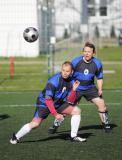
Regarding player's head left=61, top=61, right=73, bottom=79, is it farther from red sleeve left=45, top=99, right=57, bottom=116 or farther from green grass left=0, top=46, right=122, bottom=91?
green grass left=0, top=46, right=122, bottom=91

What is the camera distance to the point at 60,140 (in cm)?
1113

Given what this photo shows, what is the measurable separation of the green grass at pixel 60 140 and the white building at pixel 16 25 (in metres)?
21.9

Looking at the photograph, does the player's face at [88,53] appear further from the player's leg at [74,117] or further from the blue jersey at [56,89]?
the player's leg at [74,117]

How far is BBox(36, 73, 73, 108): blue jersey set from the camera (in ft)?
33.9

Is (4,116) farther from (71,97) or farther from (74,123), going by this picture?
(71,97)

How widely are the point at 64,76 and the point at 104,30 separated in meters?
48.6

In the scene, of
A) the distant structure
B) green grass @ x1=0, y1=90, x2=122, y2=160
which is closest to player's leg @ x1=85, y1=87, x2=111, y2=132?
green grass @ x1=0, y1=90, x2=122, y2=160

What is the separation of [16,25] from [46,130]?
26862 mm

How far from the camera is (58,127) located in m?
12.8

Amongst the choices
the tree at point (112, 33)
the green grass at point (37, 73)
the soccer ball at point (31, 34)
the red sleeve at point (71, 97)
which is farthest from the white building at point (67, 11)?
the red sleeve at point (71, 97)

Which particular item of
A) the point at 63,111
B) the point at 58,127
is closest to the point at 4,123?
the point at 58,127

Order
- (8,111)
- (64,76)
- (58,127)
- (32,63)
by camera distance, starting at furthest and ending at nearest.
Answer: (32,63) < (8,111) < (58,127) < (64,76)

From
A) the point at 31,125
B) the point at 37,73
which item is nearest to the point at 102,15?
the point at 37,73

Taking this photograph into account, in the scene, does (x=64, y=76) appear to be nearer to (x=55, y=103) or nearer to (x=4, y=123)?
(x=55, y=103)
